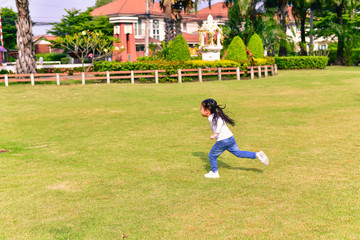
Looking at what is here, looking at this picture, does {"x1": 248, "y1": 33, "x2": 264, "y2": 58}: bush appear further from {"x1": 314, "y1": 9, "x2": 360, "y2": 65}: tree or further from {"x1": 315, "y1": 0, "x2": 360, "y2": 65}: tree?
{"x1": 314, "y1": 9, "x2": 360, "y2": 65}: tree

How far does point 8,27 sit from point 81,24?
1462cm

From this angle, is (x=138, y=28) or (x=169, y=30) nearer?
(x=169, y=30)

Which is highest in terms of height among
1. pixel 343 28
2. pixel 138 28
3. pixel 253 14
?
pixel 138 28

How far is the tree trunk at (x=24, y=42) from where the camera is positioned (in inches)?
1161

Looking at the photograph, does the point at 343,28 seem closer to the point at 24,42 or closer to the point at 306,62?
the point at 306,62

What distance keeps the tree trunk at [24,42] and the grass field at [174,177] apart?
593 inches

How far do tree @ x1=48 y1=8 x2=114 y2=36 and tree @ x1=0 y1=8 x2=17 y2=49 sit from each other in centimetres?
811

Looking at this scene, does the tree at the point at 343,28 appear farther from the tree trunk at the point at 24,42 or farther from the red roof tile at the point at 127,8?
the tree trunk at the point at 24,42

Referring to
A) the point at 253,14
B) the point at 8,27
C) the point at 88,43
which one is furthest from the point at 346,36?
the point at 8,27

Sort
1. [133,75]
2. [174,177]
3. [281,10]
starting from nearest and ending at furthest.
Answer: [174,177]
[133,75]
[281,10]

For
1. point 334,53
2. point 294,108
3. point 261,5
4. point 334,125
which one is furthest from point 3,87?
point 334,53

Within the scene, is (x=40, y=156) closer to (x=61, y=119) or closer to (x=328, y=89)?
(x=61, y=119)

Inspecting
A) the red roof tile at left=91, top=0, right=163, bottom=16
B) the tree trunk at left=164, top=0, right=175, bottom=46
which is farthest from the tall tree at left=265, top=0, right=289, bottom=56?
the red roof tile at left=91, top=0, right=163, bottom=16

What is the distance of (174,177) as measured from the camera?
7.66m
